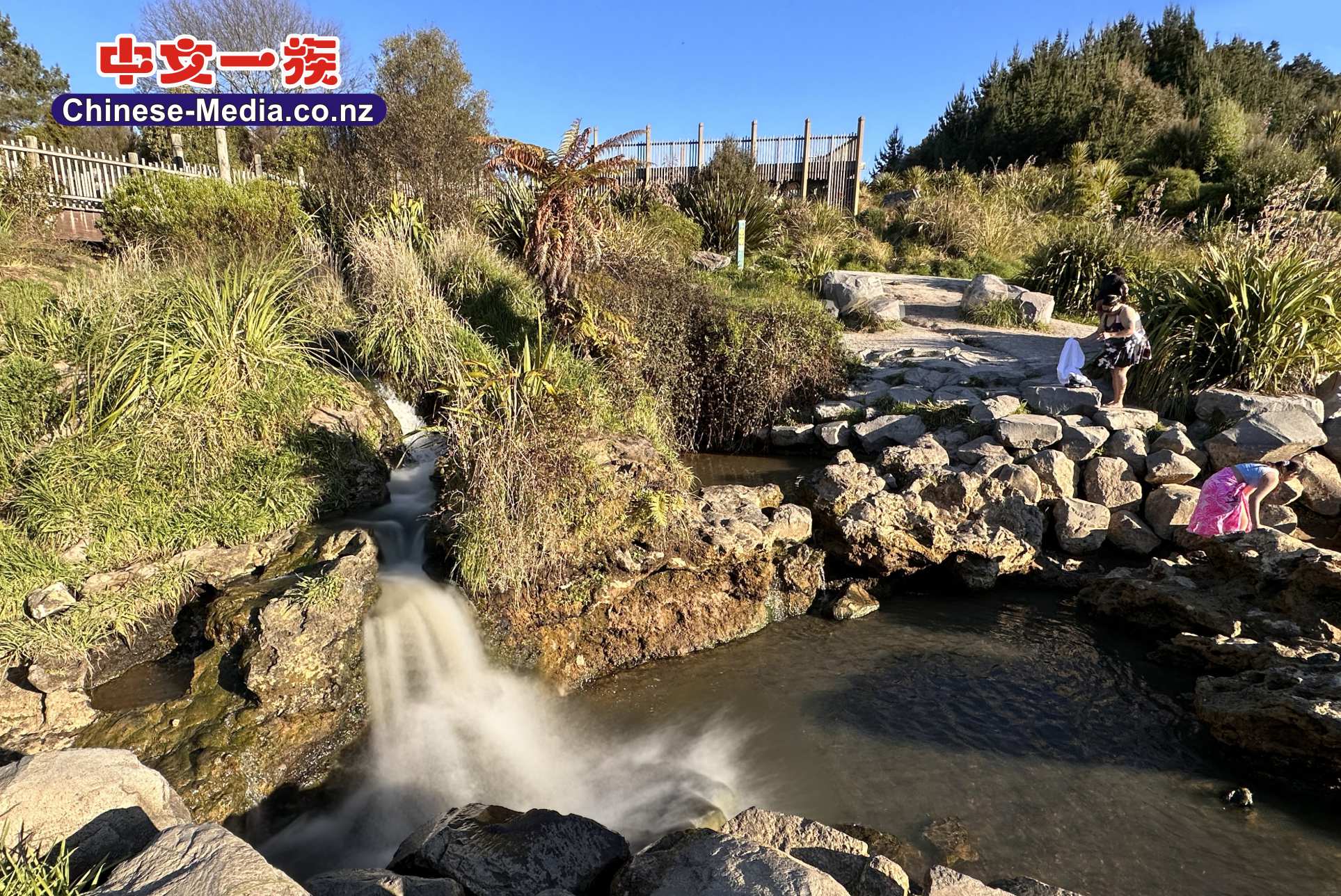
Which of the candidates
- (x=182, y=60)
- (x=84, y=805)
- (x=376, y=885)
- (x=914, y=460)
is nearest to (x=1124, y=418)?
(x=914, y=460)

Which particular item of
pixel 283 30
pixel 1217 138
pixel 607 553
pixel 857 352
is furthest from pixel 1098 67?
pixel 283 30

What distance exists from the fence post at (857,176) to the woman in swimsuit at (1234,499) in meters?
15.7

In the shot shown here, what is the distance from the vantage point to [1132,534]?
688cm

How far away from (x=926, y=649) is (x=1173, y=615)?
1.95 meters

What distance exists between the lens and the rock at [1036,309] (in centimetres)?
1170

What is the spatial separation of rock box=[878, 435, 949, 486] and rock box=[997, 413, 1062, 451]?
64 cm

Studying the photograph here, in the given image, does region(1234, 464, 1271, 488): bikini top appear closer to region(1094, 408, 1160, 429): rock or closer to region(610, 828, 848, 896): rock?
region(1094, 408, 1160, 429): rock

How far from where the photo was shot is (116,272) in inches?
270

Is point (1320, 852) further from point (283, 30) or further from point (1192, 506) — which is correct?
point (283, 30)

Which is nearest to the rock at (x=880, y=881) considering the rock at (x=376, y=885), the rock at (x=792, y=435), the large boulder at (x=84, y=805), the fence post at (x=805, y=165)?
the rock at (x=376, y=885)

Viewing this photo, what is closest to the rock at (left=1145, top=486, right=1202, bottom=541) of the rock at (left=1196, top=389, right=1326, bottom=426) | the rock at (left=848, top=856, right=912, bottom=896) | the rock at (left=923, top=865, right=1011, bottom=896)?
the rock at (left=1196, top=389, right=1326, bottom=426)

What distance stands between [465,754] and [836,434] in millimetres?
5623

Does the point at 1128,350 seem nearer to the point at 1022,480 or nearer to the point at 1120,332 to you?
the point at 1120,332
